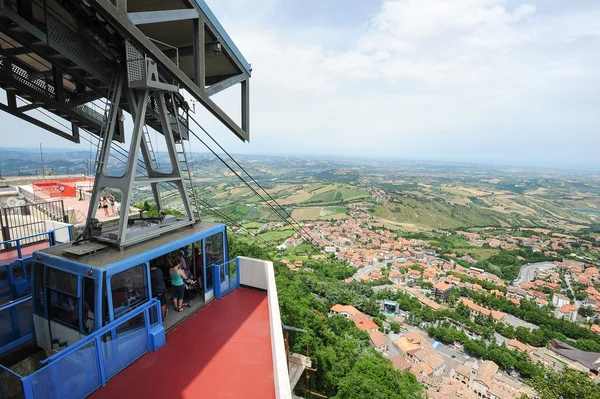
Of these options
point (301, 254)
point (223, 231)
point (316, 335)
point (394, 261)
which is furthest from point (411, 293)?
point (223, 231)

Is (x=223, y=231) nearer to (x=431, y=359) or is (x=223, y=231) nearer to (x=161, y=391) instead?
(x=161, y=391)

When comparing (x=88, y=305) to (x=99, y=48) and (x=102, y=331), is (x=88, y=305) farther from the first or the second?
(x=99, y=48)

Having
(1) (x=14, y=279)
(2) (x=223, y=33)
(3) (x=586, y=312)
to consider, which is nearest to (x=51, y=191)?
(1) (x=14, y=279)

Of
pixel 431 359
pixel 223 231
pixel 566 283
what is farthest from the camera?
pixel 566 283

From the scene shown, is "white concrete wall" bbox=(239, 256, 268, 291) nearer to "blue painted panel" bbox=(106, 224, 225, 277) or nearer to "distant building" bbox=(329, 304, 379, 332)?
"blue painted panel" bbox=(106, 224, 225, 277)

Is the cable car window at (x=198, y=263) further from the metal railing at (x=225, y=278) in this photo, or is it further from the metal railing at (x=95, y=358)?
the metal railing at (x=95, y=358)

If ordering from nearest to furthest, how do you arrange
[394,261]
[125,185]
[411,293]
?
[125,185] → [411,293] → [394,261]
